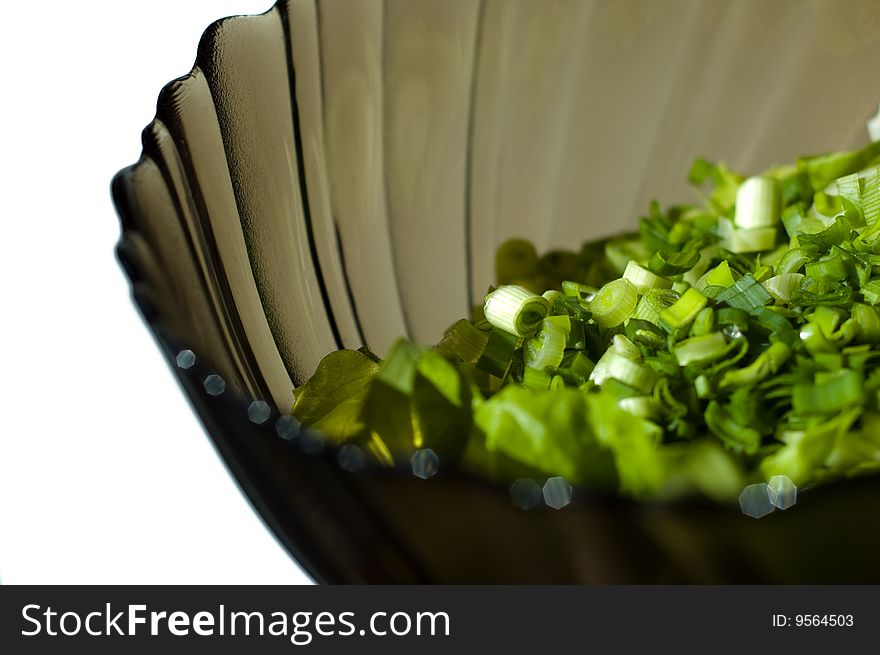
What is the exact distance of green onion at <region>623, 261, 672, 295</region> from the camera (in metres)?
0.71

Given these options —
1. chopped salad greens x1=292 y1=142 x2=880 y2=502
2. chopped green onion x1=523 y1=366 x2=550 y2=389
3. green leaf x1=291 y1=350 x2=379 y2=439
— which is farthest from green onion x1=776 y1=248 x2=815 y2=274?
green leaf x1=291 y1=350 x2=379 y2=439

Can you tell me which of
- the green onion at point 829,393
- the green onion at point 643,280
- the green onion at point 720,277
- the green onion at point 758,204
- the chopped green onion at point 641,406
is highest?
the green onion at point 758,204

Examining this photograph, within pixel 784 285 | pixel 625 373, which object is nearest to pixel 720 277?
pixel 784 285

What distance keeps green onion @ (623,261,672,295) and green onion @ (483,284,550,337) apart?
8cm

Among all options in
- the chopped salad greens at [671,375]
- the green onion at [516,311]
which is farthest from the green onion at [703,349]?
the green onion at [516,311]

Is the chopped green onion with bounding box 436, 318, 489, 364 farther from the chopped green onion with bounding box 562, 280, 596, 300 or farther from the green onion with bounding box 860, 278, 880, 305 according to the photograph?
the green onion with bounding box 860, 278, 880, 305

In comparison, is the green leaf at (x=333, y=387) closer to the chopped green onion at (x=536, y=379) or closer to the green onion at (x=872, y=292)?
the chopped green onion at (x=536, y=379)

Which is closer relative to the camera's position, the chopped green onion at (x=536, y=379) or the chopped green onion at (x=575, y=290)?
the chopped green onion at (x=536, y=379)

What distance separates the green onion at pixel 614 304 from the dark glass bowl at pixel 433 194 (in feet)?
0.70

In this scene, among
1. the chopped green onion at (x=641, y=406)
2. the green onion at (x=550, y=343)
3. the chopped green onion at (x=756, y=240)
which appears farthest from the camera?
the chopped green onion at (x=756, y=240)

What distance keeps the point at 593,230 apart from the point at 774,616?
0.58 meters

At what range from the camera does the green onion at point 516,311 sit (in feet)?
2.24

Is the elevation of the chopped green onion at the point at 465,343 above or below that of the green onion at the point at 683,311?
above

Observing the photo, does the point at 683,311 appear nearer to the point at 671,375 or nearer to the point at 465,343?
the point at 671,375
